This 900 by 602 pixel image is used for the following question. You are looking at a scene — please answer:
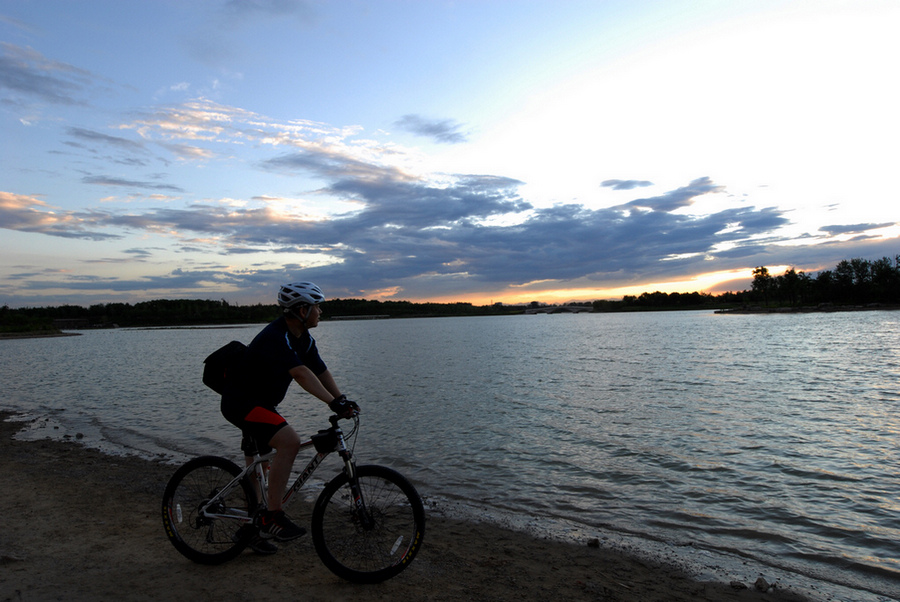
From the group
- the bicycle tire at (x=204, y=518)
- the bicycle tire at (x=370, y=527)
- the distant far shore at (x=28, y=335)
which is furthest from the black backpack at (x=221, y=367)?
the distant far shore at (x=28, y=335)

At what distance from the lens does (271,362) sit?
186 inches

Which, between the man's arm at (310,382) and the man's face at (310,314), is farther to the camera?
the man's face at (310,314)

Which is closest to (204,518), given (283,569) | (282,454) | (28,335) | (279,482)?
(283,569)

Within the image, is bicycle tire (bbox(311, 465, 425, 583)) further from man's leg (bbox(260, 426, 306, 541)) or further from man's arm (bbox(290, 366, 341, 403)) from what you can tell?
man's arm (bbox(290, 366, 341, 403))

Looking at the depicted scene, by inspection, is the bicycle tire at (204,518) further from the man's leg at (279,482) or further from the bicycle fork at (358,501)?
the bicycle fork at (358,501)

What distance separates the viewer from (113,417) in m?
18.8

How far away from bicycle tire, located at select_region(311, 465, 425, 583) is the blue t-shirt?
A: 1093 mm

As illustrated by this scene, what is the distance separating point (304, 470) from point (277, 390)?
939 mm

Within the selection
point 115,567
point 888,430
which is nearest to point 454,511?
point 115,567

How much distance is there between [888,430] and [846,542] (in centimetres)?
1001

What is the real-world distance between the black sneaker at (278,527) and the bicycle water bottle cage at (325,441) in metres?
0.87

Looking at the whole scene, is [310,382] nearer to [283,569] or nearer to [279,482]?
[279,482]

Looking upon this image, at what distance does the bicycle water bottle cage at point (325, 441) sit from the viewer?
15.7ft

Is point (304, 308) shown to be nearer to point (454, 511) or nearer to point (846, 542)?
point (454, 511)
